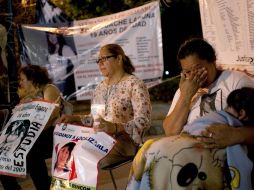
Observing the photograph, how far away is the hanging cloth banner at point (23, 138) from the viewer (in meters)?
4.29

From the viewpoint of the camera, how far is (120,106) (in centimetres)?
420

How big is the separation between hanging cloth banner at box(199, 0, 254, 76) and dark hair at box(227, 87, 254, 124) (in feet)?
2.59

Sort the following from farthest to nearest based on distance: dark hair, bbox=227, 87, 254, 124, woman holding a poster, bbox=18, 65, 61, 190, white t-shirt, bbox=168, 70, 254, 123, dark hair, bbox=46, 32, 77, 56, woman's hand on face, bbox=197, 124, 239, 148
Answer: dark hair, bbox=46, 32, 77, 56, woman holding a poster, bbox=18, 65, 61, 190, white t-shirt, bbox=168, 70, 254, 123, dark hair, bbox=227, 87, 254, 124, woman's hand on face, bbox=197, 124, 239, 148

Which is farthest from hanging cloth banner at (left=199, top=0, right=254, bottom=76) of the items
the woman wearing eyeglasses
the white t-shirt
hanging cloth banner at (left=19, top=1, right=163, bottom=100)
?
hanging cloth banner at (left=19, top=1, right=163, bottom=100)

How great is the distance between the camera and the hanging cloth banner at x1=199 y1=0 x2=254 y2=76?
11.5 ft

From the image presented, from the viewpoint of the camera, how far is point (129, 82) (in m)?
4.18

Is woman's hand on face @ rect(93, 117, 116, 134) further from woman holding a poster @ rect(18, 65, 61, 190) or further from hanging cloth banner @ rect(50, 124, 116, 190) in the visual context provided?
woman holding a poster @ rect(18, 65, 61, 190)

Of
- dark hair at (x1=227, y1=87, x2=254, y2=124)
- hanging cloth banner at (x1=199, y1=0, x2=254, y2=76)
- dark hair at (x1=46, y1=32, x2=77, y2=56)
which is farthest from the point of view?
dark hair at (x1=46, y1=32, x2=77, y2=56)

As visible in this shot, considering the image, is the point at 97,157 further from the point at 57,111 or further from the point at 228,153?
the point at 228,153

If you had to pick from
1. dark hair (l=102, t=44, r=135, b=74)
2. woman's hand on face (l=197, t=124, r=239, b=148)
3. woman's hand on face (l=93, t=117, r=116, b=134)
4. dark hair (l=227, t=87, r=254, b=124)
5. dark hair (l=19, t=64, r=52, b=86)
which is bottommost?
woman's hand on face (l=93, t=117, r=116, b=134)

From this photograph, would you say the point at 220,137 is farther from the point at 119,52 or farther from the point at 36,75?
the point at 36,75

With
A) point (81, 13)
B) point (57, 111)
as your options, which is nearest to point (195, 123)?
point (57, 111)

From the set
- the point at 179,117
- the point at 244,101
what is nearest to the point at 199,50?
the point at 179,117

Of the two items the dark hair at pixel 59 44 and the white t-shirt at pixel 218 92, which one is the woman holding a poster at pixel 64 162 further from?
the dark hair at pixel 59 44
